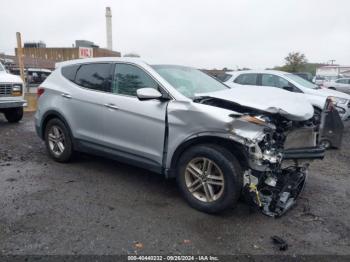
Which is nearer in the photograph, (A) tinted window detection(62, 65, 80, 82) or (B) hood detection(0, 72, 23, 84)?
(A) tinted window detection(62, 65, 80, 82)

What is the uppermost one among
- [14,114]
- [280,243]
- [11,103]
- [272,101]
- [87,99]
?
[272,101]

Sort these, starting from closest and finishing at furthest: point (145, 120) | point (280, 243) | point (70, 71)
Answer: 1. point (280, 243)
2. point (145, 120)
3. point (70, 71)

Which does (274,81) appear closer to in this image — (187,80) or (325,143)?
(325,143)

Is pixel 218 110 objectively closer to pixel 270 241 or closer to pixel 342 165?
pixel 270 241

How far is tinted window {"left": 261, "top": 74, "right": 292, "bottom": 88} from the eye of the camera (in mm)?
8750

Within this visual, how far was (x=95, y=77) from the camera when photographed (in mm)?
4789

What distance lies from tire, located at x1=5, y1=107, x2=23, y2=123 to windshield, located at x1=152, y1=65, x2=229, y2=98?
6.52 meters

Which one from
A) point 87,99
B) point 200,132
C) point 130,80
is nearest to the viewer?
point 200,132

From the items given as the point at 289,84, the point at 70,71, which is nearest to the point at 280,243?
the point at 70,71

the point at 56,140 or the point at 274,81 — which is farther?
the point at 274,81

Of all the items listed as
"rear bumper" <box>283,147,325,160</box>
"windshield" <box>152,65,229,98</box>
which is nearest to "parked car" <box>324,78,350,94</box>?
"windshield" <box>152,65,229,98</box>

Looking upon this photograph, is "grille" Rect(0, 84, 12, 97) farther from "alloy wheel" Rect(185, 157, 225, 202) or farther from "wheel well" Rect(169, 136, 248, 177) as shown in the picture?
"alloy wheel" Rect(185, 157, 225, 202)

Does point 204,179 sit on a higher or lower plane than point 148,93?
lower

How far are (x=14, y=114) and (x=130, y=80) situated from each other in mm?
6503
